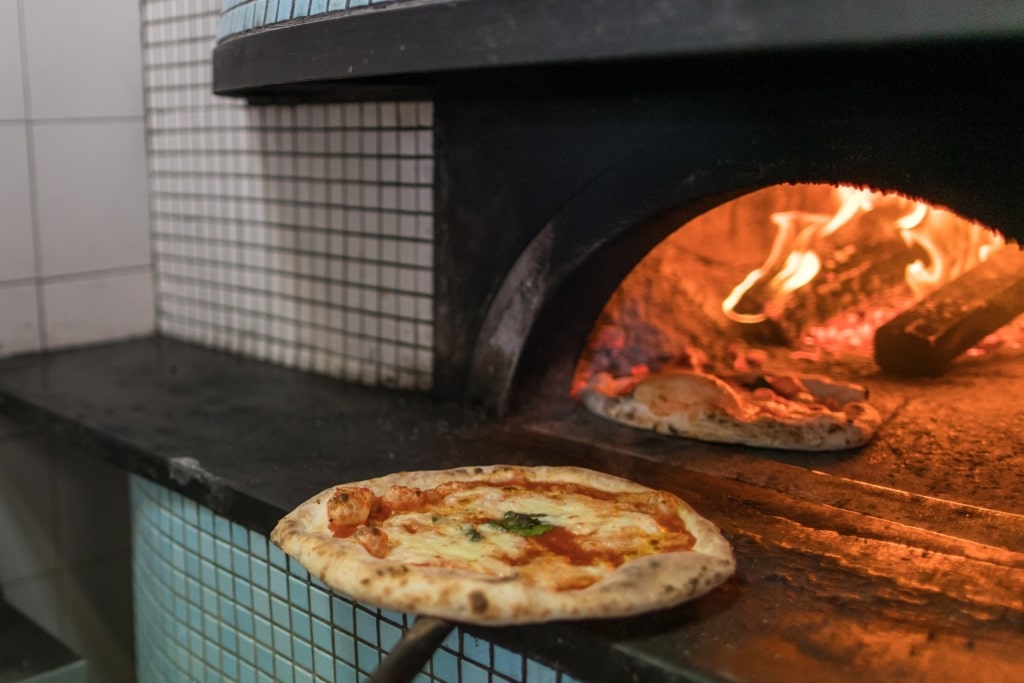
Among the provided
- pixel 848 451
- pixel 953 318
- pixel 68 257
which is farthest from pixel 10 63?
pixel 953 318

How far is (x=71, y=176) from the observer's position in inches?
94.7

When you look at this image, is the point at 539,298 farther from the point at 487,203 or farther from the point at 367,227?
the point at 367,227

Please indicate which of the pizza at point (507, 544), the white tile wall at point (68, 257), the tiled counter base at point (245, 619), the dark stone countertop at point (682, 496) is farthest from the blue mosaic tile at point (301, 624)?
the white tile wall at point (68, 257)

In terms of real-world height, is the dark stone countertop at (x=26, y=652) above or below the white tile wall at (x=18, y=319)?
below

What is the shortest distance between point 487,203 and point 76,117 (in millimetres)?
1282

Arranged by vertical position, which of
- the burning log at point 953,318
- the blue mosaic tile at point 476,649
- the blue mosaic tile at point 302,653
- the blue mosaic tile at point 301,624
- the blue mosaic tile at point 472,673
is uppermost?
the burning log at point 953,318

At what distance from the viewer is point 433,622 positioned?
0.94m

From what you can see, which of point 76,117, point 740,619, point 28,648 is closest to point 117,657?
point 28,648

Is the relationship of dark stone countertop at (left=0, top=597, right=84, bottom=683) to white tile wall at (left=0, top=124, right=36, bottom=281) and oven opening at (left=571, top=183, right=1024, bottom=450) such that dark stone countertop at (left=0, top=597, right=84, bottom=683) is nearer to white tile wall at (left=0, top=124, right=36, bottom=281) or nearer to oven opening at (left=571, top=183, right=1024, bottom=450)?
white tile wall at (left=0, top=124, right=36, bottom=281)

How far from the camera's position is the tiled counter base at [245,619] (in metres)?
1.23

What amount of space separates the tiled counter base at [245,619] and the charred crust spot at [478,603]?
0.72 ft

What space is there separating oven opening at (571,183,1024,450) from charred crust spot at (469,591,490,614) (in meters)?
0.96

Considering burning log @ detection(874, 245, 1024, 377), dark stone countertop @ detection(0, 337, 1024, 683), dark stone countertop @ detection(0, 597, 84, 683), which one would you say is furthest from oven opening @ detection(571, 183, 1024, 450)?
dark stone countertop @ detection(0, 597, 84, 683)

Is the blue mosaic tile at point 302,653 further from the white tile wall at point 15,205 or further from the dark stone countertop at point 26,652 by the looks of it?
the white tile wall at point 15,205
